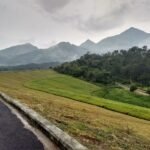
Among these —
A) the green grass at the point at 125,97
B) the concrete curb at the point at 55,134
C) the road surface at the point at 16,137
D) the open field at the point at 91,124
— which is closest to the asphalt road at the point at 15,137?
the road surface at the point at 16,137

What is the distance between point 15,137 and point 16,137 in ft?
0.13

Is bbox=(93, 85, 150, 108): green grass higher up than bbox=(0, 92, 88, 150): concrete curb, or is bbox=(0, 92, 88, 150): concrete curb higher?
bbox=(0, 92, 88, 150): concrete curb

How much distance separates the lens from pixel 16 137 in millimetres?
12367

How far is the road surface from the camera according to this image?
435 inches

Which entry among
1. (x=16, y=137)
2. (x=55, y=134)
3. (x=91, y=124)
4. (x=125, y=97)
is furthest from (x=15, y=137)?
(x=125, y=97)

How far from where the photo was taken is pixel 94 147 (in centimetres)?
1200

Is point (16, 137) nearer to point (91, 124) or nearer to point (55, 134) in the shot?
point (55, 134)

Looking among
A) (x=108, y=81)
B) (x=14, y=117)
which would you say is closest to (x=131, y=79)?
(x=108, y=81)

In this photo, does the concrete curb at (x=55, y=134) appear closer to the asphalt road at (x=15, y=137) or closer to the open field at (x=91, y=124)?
the asphalt road at (x=15, y=137)

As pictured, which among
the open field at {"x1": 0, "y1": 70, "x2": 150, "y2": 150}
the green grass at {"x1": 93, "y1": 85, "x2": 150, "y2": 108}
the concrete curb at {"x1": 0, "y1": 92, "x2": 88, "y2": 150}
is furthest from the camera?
the green grass at {"x1": 93, "y1": 85, "x2": 150, "y2": 108}

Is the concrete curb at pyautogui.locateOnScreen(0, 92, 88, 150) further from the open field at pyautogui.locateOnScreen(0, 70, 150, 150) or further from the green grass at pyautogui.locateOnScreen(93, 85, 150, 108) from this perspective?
the green grass at pyautogui.locateOnScreen(93, 85, 150, 108)

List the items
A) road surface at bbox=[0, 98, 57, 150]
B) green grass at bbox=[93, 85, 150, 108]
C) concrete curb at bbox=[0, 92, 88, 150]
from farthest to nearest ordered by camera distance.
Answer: green grass at bbox=[93, 85, 150, 108]
road surface at bbox=[0, 98, 57, 150]
concrete curb at bbox=[0, 92, 88, 150]

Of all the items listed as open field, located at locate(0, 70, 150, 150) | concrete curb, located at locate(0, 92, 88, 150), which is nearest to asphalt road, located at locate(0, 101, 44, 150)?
concrete curb, located at locate(0, 92, 88, 150)

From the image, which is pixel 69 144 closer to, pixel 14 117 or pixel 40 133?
pixel 40 133
